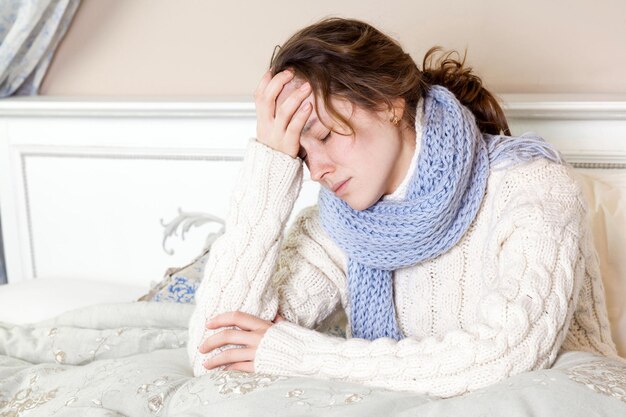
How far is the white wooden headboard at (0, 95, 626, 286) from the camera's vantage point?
83.6 inches

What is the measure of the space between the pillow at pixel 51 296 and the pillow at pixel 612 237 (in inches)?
40.8

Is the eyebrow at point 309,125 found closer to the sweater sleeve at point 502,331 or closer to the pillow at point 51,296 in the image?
the sweater sleeve at point 502,331

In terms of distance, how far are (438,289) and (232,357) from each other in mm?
360

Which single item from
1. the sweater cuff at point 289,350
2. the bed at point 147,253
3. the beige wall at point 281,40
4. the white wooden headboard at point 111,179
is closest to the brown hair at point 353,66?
the sweater cuff at point 289,350

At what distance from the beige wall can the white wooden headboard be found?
138 millimetres

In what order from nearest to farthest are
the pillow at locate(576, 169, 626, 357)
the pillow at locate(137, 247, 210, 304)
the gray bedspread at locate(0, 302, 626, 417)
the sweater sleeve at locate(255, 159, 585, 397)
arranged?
the gray bedspread at locate(0, 302, 626, 417)
the sweater sleeve at locate(255, 159, 585, 397)
the pillow at locate(576, 169, 626, 357)
the pillow at locate(137, 247, 210, 304)

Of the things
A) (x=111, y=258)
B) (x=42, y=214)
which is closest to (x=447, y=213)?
(x=111, y=258)

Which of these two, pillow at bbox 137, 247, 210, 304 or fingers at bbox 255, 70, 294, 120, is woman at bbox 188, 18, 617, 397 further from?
pillow at bbox 137, 247, 210, 304

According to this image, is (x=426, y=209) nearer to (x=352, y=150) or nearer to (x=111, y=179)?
(x=352, y=150)

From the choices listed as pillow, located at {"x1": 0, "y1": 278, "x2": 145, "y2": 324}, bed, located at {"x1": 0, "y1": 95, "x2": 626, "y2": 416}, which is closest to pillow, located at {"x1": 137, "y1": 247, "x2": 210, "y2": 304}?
bed, located at {"x1": 0, "y1": 95, "x2": 626, "y2": 416}

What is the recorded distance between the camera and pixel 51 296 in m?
1.95

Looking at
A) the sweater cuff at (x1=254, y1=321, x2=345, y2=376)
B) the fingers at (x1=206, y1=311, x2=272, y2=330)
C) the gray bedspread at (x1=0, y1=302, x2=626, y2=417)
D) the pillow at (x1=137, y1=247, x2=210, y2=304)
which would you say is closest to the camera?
the gray bedspread at (x1=0, y1=302, x2=626, y2=417)

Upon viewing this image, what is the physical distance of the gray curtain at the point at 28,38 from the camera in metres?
2.20

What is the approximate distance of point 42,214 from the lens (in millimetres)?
2383
